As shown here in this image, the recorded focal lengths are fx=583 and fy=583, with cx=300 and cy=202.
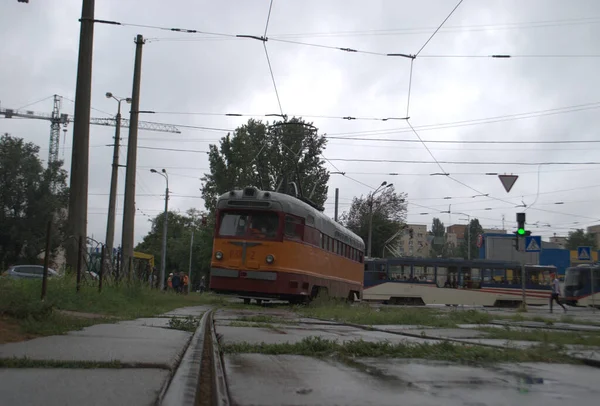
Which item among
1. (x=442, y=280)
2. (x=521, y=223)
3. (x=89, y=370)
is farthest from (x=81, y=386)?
(x=442, y=280)

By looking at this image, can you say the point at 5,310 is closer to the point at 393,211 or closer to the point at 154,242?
the point at 393,211

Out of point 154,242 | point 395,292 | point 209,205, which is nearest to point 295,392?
point 395,292

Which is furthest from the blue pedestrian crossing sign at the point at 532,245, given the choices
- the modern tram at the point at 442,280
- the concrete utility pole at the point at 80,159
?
the concrete utility pole at the point at 80,159

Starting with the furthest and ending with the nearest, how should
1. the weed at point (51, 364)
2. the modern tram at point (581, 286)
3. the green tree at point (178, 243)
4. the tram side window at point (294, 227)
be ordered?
the green tree at point (178, 243), the modern tram at point (581, 286), the tram side window at point (294, 227), the weed at point (51, 364)

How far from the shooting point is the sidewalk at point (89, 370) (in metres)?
3.25

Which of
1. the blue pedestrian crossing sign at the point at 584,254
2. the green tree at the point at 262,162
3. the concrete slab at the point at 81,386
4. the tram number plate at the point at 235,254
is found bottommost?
the concrete slab at the point at 81,386

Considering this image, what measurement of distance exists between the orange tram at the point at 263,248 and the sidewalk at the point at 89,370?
1086 cm

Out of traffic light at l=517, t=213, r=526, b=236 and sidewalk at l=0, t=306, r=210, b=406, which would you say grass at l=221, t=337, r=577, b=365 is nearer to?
sidewalk at l=0, t=306, r=210, b=406

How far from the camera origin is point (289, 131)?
1586 inches

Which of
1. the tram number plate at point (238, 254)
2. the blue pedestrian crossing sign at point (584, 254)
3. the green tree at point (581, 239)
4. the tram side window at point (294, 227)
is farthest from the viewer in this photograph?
the green tree at point (581, 239)

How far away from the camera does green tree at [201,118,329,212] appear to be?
42.4 m

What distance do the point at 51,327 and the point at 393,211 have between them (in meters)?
56.8

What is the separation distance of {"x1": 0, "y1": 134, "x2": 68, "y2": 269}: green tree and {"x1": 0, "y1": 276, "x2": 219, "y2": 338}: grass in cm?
3620

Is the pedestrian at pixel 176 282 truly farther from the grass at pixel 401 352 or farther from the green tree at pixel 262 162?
the grass at pixel 401 352
